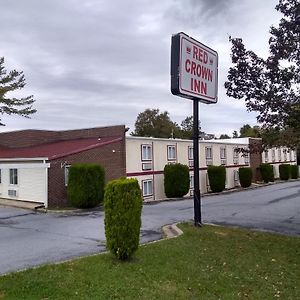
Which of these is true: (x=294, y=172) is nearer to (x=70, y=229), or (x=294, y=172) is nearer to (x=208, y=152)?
(x=208, y=152)

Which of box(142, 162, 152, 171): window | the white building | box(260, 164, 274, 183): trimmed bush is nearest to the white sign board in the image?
the white building

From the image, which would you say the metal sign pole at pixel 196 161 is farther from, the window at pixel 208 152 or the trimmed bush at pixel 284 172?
the trimmed bush at pixel 284 172

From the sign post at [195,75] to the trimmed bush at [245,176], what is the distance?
31146 millimetres

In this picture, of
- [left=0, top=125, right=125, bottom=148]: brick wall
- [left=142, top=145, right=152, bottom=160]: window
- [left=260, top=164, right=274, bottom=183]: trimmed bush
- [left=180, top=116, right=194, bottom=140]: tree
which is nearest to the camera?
[left=142, top=145, right=152, bottom=160]: window

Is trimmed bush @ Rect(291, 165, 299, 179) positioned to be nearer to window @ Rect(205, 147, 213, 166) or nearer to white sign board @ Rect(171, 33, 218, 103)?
window @ Rect(205, 147, 213, 166)

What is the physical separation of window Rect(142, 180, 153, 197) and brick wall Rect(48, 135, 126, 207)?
3252 mm

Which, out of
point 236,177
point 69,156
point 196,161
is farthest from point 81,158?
point 236,177

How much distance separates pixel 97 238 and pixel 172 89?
474cm

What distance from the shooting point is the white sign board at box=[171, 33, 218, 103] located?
1218 centimetres

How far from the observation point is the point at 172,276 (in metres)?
7.49

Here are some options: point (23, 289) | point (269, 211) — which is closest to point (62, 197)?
point (269, 211)

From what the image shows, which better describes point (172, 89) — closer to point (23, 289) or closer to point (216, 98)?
point (216, 98)

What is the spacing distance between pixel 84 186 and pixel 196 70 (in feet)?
39.9

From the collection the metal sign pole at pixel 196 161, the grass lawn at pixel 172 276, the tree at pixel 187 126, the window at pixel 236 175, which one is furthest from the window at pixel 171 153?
the tree at pixel 187 126
